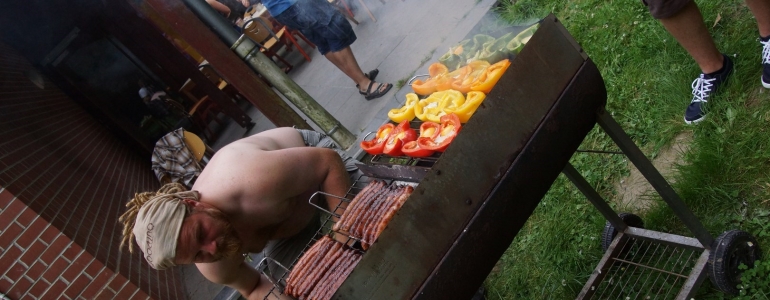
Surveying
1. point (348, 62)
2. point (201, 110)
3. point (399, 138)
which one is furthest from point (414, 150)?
point (201, 110)

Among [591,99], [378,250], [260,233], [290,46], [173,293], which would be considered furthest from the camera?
[290,46]

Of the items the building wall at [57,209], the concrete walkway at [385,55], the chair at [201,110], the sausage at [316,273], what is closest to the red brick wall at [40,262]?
the building wall at [57,209]

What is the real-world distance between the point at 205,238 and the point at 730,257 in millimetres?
2947

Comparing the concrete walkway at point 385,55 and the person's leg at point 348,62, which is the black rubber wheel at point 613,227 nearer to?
the concrete walkway at point 385,55

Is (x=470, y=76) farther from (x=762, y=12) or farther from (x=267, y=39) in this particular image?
(x=267, y=39)

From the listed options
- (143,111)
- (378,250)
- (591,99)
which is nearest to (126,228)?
(378,250)

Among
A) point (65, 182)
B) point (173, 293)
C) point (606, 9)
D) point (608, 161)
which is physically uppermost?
point (606, 9)

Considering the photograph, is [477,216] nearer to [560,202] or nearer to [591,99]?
[591,99]

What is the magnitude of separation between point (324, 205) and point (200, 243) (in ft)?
3.74

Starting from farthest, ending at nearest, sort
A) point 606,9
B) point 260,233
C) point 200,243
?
point 606,9, point 260,233, point 200,243

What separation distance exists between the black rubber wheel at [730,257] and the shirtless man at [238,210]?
232cm

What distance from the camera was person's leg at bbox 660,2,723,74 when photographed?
2.91 m

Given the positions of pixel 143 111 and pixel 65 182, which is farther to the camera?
pixel 143 111

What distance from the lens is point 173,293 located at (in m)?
5.20
